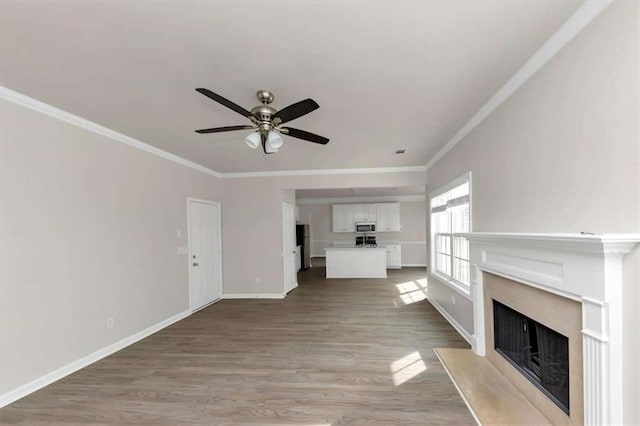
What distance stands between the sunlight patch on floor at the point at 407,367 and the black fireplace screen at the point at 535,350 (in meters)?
0.74

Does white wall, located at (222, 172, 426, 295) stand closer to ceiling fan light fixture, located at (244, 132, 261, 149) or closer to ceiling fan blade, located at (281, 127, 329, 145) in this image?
ceiling fan blade, located at (281, 127, 329, 145)

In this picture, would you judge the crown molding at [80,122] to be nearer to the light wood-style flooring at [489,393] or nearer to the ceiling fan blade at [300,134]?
the ceiling fan blade at [300,134]

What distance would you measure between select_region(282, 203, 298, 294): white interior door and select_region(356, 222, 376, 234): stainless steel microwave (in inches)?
147

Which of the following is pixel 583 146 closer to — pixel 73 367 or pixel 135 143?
pixel 135 143

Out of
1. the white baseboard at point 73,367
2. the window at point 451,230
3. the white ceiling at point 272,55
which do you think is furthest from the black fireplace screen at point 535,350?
the white baseboard at point 73,367

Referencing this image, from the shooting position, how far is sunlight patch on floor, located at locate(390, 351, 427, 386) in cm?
261

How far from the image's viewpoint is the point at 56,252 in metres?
2.69

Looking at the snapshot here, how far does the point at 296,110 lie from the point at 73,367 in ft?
10.9

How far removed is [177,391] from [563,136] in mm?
3517

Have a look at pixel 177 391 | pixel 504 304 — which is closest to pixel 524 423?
pixel 504 304

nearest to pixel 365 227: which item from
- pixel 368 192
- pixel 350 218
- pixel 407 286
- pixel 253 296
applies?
pixel 350 218

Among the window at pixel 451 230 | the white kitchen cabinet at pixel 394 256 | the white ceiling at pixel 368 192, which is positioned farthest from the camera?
the white kitchen cabinet at pixel 394 256

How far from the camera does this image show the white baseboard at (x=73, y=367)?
233cm

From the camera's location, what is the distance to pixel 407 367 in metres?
2.80
